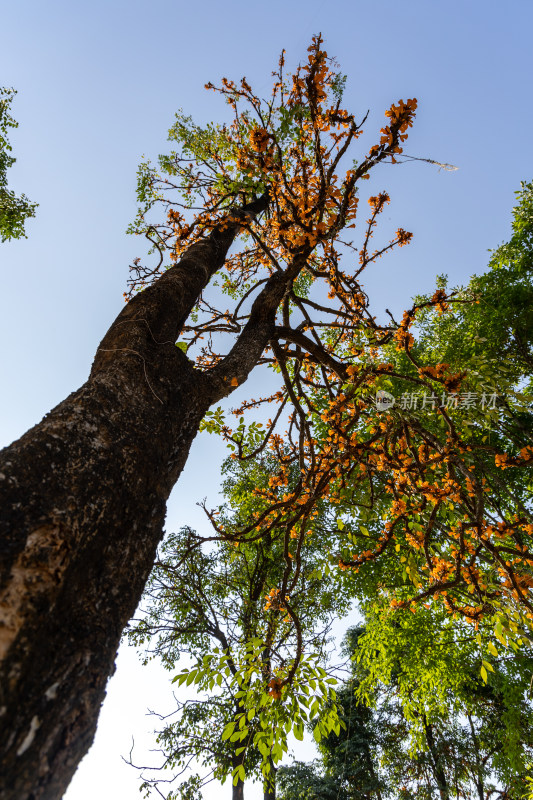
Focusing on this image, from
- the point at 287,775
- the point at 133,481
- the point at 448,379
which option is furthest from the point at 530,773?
the point at 133,481

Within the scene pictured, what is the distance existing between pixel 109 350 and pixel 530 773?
11.0m

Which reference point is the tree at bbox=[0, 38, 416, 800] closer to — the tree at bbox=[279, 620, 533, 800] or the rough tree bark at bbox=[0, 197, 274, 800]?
the rough tree bark at bbox=[0, 197, 274, 800]

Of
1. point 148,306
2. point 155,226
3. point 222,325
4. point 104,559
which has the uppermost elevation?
point 155,226

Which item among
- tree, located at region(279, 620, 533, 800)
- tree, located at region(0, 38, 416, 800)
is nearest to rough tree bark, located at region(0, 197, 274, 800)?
tree, located at region(0, 38, 416, 800)

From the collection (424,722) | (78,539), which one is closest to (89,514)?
(78,539)

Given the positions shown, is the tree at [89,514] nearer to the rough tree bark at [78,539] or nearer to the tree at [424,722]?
the rough tree bark at [78,539]

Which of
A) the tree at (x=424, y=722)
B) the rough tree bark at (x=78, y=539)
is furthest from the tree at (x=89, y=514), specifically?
the tree at (x=424, y=722)

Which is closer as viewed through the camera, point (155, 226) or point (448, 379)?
point (448, 379)

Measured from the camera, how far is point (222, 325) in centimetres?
372

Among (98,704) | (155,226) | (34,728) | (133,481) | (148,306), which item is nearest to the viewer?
(34,728)

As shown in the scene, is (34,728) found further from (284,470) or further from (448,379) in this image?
(284,470)

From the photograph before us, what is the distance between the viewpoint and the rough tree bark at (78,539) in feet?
2.17

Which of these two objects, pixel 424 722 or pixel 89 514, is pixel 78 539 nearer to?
pixel 89 514

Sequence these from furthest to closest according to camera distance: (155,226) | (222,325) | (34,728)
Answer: (155,226) < (222,325) < (34,728)
